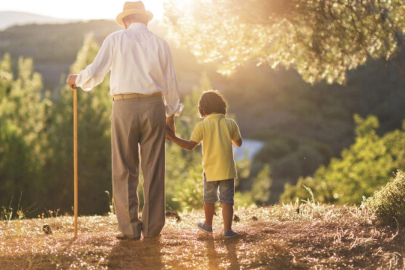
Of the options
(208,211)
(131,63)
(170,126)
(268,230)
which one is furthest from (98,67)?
(268,230)

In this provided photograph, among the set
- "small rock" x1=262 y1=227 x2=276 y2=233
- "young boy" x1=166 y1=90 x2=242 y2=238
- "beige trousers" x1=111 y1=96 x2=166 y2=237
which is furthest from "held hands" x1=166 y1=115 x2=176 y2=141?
"small rock" x1=262 y1=227 x2=276 y2=233

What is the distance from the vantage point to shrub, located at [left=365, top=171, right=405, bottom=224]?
5.12 metres

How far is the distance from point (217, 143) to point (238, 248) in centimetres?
100

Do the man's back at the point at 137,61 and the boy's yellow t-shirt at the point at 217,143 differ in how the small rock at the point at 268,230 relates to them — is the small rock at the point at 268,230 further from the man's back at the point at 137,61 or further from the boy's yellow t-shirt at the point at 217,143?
the man's back at the point at 137,61

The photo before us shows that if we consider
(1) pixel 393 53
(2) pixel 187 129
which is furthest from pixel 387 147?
(1) pixel 393 53

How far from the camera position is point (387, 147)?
20172mm

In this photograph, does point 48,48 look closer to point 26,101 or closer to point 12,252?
point 26,101

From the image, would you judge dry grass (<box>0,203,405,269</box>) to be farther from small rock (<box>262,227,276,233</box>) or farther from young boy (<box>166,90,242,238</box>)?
young boy (<box>166,90,242,238</box>)

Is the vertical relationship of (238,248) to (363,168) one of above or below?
above

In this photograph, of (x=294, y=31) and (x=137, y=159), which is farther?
(x=294, y=31)

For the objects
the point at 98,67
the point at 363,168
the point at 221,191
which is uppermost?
the point at 98,67

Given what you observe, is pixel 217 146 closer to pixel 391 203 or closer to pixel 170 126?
pixel 170 126

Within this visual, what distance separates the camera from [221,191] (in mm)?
5113

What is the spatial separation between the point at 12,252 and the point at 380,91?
195 feet
